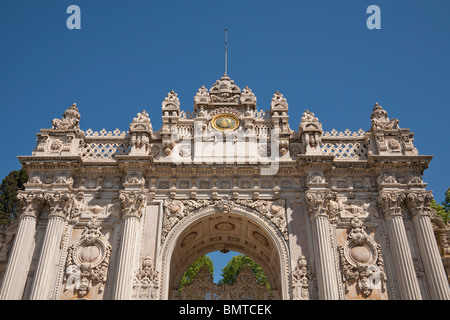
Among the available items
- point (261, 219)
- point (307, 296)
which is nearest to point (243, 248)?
point (261, 219)

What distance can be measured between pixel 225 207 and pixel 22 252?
26.2ft

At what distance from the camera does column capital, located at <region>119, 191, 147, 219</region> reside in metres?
16.9

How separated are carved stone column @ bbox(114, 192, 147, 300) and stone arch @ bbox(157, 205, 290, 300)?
121 centimetres

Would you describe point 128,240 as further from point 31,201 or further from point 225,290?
point 225,290

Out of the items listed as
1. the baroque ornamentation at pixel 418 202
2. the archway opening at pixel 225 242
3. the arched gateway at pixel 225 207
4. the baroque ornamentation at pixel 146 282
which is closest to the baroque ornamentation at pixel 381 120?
the arched gateway at pixel 225 207

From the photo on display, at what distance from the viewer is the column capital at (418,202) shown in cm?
1680

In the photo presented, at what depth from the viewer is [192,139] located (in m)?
19.3

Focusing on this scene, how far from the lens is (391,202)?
16953 millimetres

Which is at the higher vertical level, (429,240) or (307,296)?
(429,240)

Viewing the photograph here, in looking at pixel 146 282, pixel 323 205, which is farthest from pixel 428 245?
pixel 146 282

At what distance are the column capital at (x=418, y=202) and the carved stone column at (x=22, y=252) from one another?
14885 millimetres

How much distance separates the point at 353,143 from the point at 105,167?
36.5 feet
